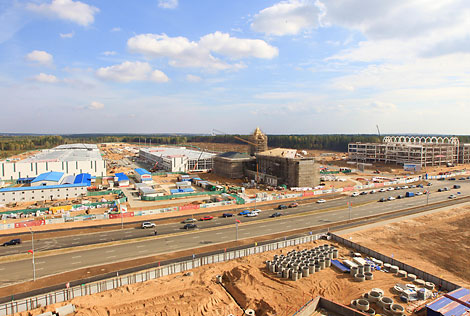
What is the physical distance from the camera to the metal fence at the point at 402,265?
104 ft

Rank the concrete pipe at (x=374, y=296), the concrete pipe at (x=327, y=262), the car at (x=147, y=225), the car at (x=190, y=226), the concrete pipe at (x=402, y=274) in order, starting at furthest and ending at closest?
the car at (x=147, y=225) → the car at (x=190, y=226) → the concrete pipe at (x=327, y=262) → the concrete pipe at (x=402, y=274) → the concrete pipe at (x=374, y=296)

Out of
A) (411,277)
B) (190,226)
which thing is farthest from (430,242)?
(190,226)

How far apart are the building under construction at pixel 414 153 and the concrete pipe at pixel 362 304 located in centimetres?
13313

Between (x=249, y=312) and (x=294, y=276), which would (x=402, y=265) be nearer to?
(x=294, y=276)

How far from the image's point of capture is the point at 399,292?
3094 centimetres

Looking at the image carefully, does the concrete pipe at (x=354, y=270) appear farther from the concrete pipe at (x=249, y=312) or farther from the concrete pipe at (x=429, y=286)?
the concrete pipe at (x=249, y=312)

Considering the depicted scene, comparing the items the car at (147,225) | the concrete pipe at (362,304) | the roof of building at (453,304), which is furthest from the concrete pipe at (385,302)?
the car at (147,225)

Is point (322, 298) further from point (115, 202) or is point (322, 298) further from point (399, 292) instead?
point (115, 202)

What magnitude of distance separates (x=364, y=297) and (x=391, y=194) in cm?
6189

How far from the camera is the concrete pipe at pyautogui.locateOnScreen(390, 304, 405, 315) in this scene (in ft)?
87.4

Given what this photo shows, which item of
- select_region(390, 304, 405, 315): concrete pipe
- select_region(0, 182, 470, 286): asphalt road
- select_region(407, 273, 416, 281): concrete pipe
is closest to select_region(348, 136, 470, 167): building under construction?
select_region(0, 182, 470, 286): asphalt road

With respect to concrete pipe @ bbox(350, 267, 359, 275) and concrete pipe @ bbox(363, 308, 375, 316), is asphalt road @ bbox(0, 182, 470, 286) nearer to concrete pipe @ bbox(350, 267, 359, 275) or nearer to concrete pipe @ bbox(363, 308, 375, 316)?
concrete pipe @ bbox(350, 267, 359, 275)

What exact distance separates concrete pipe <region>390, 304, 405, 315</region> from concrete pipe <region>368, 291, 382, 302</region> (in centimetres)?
163

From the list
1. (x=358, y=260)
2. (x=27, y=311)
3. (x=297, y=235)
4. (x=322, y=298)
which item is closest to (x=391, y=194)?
(x=297, y=235)
